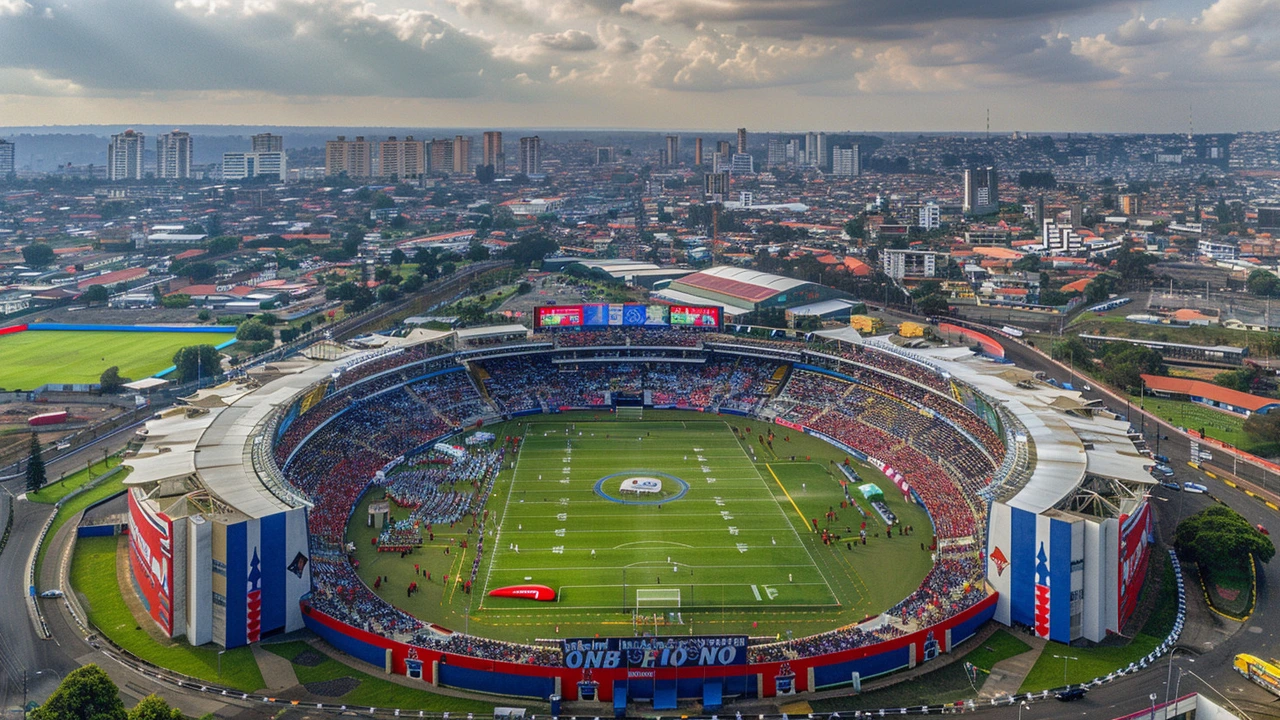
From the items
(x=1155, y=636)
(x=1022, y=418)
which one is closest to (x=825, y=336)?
(x=1022, y=418)

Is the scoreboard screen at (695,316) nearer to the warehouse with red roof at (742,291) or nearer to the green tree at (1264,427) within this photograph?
the warehouse with red roof at (742,291)

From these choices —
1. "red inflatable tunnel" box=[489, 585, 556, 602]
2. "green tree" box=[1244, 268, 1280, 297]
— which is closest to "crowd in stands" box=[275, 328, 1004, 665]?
"red inflatable tunnel" box=[489, 585, 556, 602]

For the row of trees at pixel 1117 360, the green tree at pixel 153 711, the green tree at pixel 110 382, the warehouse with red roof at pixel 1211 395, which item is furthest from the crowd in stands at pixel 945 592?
the green tree at pixel 110 382

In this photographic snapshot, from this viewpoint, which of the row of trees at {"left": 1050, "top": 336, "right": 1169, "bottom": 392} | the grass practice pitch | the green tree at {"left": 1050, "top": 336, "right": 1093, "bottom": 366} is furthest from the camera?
the green tree at {"left": 1050, "top": 336, "right": 1093, "bottom": 366}

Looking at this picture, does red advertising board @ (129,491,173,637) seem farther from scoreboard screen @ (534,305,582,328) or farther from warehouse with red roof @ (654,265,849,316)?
warehouse with red roof @ (654,265,849,316)

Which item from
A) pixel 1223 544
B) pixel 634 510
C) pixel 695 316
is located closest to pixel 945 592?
pixel 1223 544

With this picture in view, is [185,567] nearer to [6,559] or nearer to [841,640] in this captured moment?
[6,559]
